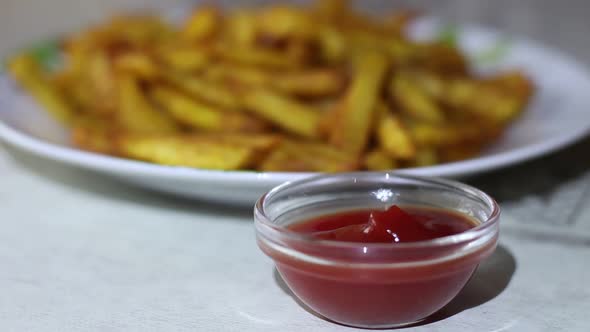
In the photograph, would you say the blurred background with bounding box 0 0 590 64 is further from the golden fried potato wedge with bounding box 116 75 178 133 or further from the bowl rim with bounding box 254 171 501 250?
the bowl rim with bounding box 254 171 501 250

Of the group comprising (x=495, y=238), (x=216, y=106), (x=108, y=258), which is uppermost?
(x=495, y=238)

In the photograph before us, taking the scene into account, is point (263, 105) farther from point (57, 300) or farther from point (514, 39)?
A: point (514, 39)

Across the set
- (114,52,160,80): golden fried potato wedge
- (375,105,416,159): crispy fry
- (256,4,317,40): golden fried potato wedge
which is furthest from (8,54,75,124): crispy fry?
(375,105,416,159): crispy fry

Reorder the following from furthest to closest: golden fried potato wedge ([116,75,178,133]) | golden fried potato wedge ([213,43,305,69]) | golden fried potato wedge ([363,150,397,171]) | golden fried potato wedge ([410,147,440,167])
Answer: golden fried potato wedge ([213,43,305,69]) < golden fried potato wedge ([116,75,178,133]) < golden fried potato wedge ([410,147,440,167]) < golden fried potato wedge ([363,150,397,171])

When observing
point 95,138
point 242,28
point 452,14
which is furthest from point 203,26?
point 452,14

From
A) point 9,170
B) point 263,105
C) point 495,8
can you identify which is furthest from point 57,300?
point 495,8

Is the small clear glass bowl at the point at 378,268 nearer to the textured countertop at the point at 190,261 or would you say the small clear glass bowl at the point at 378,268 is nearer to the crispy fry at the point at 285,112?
the textured countertop at the point at 190,261

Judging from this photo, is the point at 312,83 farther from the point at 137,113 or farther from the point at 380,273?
the point at 380,273
